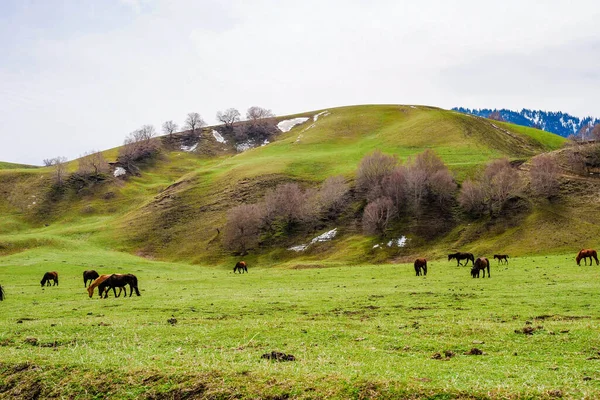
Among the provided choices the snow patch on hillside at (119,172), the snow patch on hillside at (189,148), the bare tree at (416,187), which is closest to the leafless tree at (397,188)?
the bare tree at (416,187)

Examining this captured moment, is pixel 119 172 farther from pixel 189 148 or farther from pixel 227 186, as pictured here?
pixel 227 186

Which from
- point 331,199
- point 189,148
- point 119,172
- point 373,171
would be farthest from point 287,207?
point 189,148

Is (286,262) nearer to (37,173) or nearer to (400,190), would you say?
(400,190)

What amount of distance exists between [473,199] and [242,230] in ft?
147

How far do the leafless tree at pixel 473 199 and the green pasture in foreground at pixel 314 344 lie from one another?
5250 centimetres

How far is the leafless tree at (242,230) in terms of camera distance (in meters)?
87.4

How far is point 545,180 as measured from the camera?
268 feet

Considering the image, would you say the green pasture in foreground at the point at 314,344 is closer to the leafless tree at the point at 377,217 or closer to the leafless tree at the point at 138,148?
the leafless tree at the point at 377,217

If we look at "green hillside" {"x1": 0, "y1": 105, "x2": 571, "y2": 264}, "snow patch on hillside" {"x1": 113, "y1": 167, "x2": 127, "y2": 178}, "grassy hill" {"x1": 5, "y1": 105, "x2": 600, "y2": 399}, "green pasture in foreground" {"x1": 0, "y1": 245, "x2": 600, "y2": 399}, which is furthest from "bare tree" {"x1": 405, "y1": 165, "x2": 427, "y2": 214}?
"snow patch on hillside" {"x1": 113, "y1": 167, "x2": 127, "y2": 178}

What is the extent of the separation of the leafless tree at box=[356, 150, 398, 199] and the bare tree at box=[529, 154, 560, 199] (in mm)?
27837

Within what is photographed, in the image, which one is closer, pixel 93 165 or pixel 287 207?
pixel 287 207

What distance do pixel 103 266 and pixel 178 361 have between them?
5732 centimetres

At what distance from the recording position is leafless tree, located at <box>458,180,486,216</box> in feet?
273

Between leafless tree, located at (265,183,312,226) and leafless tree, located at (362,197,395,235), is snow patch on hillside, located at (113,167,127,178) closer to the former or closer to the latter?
leafless tree, located at (265,183,312,226)
